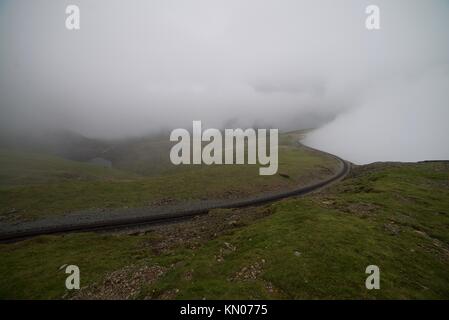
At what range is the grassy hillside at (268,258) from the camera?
1953 cm

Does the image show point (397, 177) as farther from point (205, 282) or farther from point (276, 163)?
point (205, 282)

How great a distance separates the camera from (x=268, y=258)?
76.9ft

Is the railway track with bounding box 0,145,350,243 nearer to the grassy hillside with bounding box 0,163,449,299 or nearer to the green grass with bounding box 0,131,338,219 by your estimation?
the grassy hillside with bounding box 0,163,449,299

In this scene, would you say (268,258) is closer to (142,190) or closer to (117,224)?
(117,224)

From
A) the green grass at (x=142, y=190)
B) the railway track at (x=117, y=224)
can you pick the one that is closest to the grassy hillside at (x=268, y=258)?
the railway track at (x=117, y=224)

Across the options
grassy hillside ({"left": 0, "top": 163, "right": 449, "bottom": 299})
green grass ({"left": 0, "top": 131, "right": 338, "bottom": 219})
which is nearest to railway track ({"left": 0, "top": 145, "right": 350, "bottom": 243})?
grassy hillside ({"left": 0, "top": 163, "right": 449, "bottom": 299})

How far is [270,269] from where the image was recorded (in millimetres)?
21516

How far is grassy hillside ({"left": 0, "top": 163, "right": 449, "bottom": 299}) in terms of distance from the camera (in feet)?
64.1

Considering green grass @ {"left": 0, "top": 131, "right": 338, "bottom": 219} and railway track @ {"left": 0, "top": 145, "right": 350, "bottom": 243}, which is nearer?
railway track @ {"left": 0, "top": 145, "right": 350, "bottom": 243}

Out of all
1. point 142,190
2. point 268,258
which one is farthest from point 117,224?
point 268,258

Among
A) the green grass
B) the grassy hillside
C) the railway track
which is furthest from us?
the green grass

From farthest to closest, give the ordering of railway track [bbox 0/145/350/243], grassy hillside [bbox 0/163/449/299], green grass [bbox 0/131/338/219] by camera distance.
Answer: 1. green grass [bbox 0/131/338/219]
2. railway track [bbox 0/145/350/243]
3. grassy hillside [bbox 0/163/449/299]

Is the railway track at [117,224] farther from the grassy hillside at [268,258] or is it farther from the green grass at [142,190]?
the green grass at [142,190]
